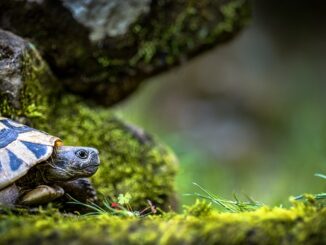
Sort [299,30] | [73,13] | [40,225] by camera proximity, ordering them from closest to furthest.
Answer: [40,225], [73,13], [299,30]

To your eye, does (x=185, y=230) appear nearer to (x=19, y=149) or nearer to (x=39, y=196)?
(x=39, y=196)

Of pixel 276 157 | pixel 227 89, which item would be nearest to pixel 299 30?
pixel 227 89

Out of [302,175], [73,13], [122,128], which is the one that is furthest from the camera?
[302,175]

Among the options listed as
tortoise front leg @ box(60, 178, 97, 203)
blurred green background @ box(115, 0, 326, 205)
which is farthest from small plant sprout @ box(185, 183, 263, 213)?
blurred green background @ box(115, 0, 326, 205)

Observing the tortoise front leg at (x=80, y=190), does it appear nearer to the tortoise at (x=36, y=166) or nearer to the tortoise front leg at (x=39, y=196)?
the tortoise at (x=36, y=166)

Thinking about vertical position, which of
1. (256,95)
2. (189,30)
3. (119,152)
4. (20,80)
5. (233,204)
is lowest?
(256,95)

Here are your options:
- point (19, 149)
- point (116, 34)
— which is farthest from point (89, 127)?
point (19, 149)

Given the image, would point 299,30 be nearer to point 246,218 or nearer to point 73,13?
point 73,13

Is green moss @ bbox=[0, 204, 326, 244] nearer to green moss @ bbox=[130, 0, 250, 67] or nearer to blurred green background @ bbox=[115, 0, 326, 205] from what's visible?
green moss @ bbox=[130, 0, 250, 67]
